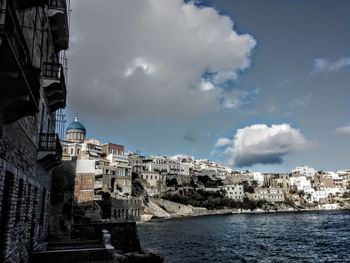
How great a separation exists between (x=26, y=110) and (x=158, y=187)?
437ft

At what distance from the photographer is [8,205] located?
10961 millimetres

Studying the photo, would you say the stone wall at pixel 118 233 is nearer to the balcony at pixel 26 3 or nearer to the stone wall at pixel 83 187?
the stone wall at pixel 83 187

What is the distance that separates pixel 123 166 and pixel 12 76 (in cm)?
10819

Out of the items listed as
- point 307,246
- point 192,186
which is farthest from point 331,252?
point 192,186

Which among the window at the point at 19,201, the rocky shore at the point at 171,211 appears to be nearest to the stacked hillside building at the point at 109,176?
the rocky shore at the point at 171,211

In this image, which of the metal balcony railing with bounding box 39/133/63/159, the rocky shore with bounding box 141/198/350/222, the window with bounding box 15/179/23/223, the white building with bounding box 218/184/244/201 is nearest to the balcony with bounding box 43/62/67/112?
the metal balcony railing with bounding box 39/133/63/159

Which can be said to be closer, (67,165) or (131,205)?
(67,165)

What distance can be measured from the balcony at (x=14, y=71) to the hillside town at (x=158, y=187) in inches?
897

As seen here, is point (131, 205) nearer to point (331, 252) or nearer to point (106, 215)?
point (106, 215)

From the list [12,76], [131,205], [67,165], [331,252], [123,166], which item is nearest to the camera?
[12,76]

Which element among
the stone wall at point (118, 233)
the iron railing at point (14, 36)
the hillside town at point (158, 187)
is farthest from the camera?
the hillside town at point (158, 187)

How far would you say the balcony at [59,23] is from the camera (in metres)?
18.1

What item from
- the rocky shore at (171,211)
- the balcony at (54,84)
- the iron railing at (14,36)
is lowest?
the rocky shore at (171,211)

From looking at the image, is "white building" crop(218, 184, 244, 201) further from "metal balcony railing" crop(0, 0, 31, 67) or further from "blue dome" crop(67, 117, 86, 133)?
"metal balcony railing" crop(0, 0, 31, 67)
